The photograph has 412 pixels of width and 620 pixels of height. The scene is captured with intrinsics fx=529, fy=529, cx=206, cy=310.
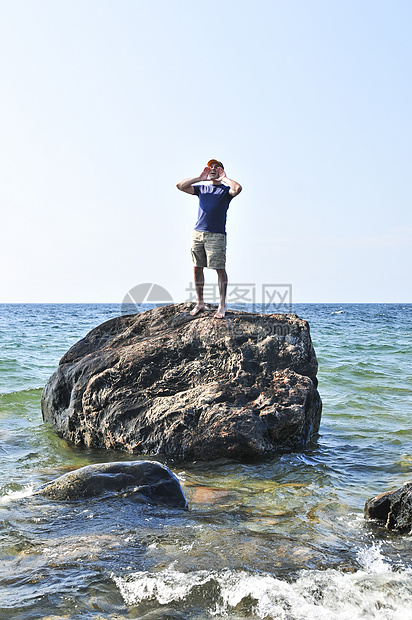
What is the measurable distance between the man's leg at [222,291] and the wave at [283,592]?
4.00m

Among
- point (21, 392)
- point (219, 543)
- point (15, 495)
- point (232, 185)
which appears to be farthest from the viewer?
point (21, 392)

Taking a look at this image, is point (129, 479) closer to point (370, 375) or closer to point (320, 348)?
point (370, 375)

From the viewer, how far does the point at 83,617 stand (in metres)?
2.82

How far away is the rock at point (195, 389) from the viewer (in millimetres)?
5910

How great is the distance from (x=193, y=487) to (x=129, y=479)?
713mm

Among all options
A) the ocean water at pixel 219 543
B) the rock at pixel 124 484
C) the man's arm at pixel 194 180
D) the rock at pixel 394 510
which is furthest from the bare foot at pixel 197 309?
the rock at pixel 394 510

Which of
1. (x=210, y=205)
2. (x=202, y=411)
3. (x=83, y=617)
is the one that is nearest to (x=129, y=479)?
(x=202, y=411)

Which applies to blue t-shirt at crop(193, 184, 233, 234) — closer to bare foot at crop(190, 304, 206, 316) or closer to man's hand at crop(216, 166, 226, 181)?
man's hand at crop(216, 166, 226, 181)

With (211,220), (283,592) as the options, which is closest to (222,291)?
(211,220)

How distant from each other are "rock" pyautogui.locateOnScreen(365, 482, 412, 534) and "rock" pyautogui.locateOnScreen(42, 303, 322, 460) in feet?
5.84

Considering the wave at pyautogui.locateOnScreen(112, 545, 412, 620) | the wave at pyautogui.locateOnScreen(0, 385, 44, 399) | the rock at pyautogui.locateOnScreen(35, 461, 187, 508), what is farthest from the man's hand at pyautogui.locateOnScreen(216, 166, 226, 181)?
the wave at pyautogui.locateOnScreen(0, 385, 44, 399)

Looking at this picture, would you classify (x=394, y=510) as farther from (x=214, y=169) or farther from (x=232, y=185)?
(x=214, y=169)

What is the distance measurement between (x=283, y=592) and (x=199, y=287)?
190 inches

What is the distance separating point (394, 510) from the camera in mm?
4129
